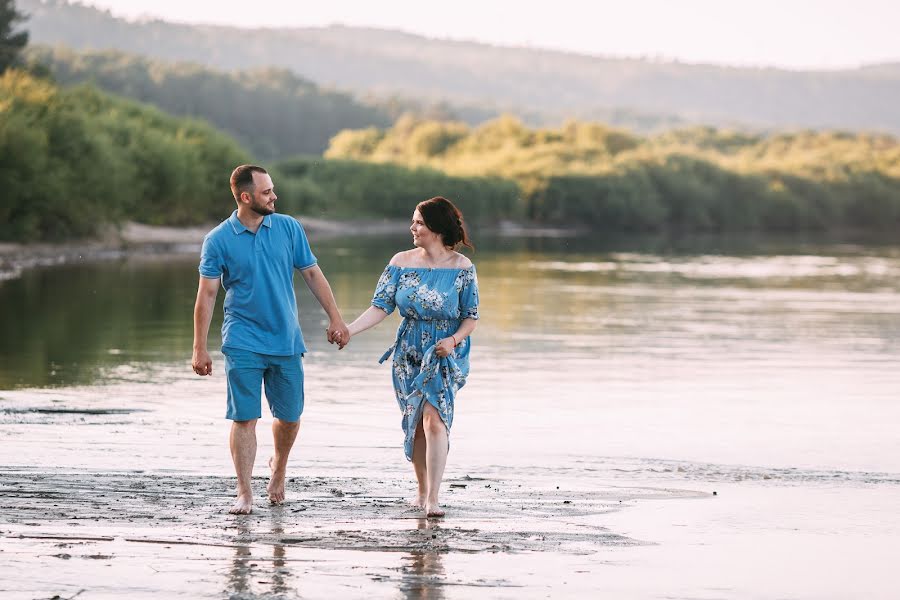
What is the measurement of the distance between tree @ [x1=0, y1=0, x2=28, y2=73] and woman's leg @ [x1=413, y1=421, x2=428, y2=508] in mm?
66550

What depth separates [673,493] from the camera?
394 inches

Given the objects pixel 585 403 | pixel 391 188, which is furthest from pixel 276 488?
pixel 391 188

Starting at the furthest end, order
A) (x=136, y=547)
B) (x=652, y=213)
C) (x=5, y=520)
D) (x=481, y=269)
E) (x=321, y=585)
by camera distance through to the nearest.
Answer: (x=652, y=213) < (x=481, y=269) < (x=5, y=520) < (x=136, y=547) < (x=321, y=585)

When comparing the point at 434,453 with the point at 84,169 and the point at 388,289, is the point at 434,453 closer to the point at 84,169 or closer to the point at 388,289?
the point at 388,289

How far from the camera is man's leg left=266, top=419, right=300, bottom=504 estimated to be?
8.92 metres

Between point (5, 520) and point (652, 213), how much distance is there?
127m

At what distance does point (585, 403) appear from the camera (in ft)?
50.9

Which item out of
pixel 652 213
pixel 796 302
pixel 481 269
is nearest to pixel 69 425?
pixel 796 302

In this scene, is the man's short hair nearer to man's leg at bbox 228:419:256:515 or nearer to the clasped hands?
the clasped hands

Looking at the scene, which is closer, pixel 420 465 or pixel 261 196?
pixel 261 196

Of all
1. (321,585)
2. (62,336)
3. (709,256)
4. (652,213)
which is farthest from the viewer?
(652,213)

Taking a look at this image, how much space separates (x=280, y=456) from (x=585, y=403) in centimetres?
695

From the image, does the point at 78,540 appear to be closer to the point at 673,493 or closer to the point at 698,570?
the point at 698,570

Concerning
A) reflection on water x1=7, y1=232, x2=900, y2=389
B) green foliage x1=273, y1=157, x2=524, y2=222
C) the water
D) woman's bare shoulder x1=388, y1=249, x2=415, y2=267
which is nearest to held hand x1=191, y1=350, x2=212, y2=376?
woman's bare shoulder x1=388, y1=249, x2=415, y2=267
